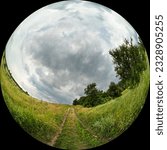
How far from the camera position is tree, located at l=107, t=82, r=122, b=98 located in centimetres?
1614

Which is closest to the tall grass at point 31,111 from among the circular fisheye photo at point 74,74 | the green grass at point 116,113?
the circular fisheye photo at point 74,74

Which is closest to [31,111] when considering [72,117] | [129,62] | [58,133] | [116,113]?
[58,133]

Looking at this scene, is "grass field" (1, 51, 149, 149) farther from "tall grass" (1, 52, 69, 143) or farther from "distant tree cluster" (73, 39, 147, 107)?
"distant tree cluster" (73, 39, 147, 107)

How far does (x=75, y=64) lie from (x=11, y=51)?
6.37ft

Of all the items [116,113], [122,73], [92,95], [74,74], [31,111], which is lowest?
[116,113]

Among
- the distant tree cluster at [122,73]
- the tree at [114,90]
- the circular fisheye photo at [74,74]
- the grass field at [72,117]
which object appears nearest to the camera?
the circular fisheye photo at [74,74]

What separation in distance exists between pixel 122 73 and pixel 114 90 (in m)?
0.47

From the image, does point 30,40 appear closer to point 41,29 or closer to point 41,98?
point 41,29

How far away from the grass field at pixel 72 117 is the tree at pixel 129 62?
9.7 inches

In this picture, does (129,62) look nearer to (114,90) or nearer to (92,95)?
(114,90)

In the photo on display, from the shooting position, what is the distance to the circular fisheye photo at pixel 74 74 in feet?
52.2

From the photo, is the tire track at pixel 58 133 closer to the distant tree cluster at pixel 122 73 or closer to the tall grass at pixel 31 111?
the tall grass at pixel 31 111

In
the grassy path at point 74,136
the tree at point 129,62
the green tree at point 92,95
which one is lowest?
the grassy path at point 74,136

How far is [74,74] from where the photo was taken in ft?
51.8
